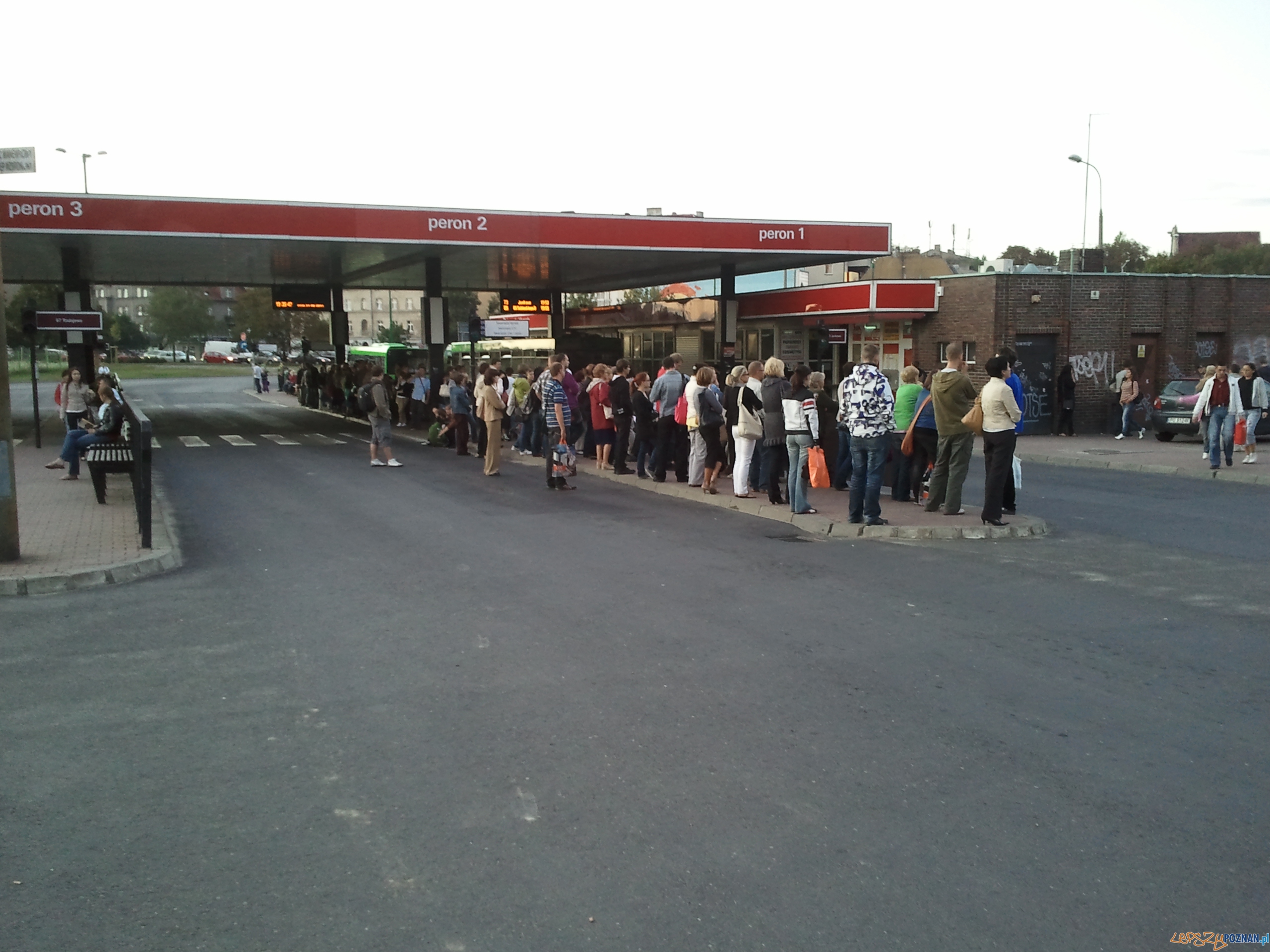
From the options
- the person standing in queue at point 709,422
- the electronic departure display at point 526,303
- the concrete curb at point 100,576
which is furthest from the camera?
the electronic departure display at point 526,303

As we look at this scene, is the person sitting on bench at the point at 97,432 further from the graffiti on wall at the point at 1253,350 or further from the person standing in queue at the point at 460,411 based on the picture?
the graffiti on wall at the point at 1253,350

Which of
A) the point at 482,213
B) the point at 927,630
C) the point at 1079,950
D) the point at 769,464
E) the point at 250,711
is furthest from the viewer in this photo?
the point at 482,213

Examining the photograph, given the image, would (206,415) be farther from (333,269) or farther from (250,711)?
(250,711)

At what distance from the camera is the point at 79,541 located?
11.3m

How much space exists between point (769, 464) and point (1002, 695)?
324 inches

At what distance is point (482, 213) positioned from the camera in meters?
25.4

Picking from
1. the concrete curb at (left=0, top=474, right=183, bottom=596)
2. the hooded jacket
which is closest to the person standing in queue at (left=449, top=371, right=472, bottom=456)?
the concrete curb at (left=0, top=474, right=183, bottom=596)

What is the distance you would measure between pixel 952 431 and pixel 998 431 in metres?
0.66

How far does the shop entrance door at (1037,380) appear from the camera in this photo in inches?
1158

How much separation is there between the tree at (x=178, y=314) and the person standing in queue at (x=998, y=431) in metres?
95.6

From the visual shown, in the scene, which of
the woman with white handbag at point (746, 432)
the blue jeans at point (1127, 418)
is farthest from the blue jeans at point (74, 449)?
the blue jeans at point (1127, 418)

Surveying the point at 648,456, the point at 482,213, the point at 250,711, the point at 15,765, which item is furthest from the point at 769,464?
the point at 482,213

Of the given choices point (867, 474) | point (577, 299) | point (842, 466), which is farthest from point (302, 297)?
point (577, 299)

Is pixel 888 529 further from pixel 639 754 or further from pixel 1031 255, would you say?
pixel 1031 255
